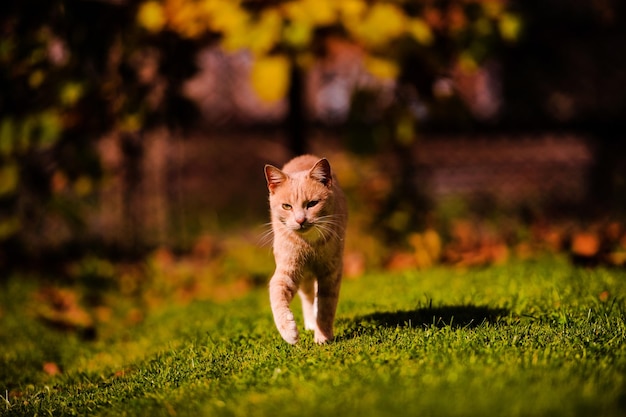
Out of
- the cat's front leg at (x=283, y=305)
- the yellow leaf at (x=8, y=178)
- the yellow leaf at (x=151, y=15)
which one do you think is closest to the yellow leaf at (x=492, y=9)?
the yellow leaf at (x=151, y=15)

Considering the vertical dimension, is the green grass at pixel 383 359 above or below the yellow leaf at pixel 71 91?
below

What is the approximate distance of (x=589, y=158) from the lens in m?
9.70

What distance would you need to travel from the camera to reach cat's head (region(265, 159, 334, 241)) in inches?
153

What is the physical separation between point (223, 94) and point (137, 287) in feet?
16.4

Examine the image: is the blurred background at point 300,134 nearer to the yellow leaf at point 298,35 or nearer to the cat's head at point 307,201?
the yellow leaf at point 298,35

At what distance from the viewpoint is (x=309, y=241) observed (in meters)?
3.94

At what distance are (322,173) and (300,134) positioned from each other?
4000 millimetres

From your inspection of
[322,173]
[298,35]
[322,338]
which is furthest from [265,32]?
[322,338]

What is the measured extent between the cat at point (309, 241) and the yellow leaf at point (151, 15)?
8.39 feet

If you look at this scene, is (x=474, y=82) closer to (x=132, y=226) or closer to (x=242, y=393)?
(x=132, y=226)

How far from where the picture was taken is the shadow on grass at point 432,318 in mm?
3993

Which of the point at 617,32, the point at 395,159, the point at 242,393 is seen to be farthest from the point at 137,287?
the point at 617,32

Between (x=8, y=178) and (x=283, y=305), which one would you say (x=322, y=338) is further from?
(x=8, y=178)

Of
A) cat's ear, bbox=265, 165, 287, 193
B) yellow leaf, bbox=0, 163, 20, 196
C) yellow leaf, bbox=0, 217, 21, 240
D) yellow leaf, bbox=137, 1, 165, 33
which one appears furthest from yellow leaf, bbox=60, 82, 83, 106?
cat's ear, bbox=265, 165, 287, 193
